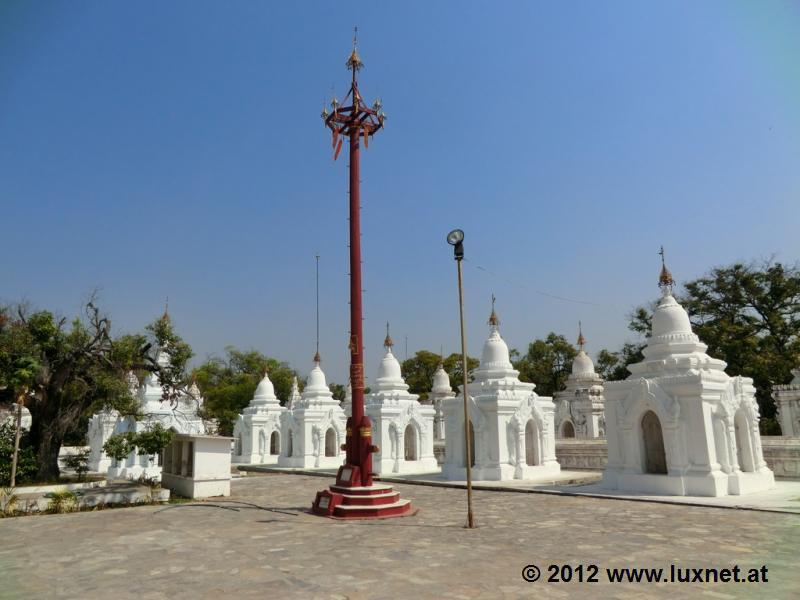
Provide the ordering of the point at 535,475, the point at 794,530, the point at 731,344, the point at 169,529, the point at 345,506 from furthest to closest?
1. the point at 731,344
2. the point at 535,475
3. the point at 345,506
4. the point at 169,529
5. the point at 794,530

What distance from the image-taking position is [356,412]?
44.6 ft

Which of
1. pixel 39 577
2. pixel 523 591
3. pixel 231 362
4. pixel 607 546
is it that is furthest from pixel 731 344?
pixel 231 362

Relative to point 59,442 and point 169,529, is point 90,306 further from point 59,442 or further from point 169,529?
point 169,529

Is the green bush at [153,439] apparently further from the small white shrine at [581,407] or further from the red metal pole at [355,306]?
the small white shrine at [581,407]

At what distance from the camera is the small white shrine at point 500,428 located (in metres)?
21.2

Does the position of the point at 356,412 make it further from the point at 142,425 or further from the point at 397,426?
the point at 142,425

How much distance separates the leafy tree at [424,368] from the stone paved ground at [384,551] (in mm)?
37233

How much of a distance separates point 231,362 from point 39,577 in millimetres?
54766

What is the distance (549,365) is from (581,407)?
1378 cm

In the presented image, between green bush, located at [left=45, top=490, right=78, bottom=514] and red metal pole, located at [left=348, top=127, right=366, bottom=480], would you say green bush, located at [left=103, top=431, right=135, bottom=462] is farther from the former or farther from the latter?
red metal pole, located at [left=348, top=127, right=366, bottom=480]

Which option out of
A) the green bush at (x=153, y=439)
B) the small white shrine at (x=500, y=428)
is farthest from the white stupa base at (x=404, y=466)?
the green bush at (x=153, y=439)

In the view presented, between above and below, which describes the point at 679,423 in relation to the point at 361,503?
above

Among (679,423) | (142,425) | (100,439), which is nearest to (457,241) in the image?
(679,423)

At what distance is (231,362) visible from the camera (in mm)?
61375
